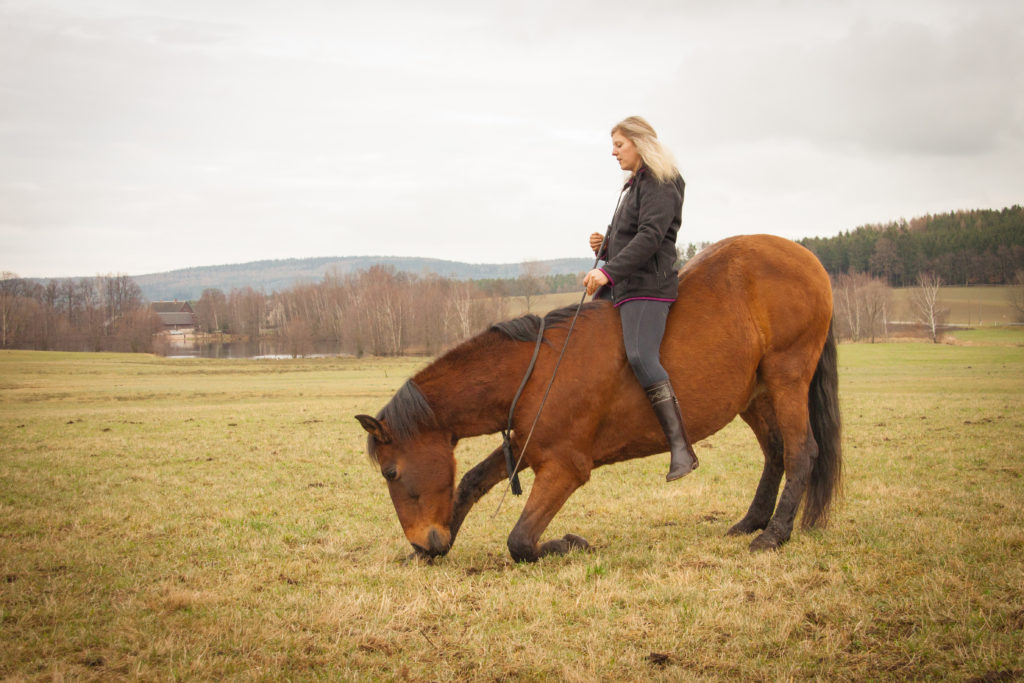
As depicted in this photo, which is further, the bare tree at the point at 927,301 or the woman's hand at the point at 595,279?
the bare tree at the point at 927,301

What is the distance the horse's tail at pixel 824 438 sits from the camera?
5773mm

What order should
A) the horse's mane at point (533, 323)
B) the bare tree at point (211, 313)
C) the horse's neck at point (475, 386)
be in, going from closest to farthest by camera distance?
the horse's neck at point (475, 386) < the horse's mane at point (533, 323) < the bare tree at point (211, 313)

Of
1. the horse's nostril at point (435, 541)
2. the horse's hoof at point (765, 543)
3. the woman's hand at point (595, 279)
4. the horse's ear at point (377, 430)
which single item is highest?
the woman's hand at point (595, 279)

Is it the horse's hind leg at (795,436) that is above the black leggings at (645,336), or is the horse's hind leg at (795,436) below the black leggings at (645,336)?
below

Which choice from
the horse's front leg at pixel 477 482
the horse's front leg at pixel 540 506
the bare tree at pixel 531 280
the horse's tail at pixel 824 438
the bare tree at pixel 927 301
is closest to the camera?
the horse's front leg at pixel 540 506

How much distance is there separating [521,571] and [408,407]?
151 cm

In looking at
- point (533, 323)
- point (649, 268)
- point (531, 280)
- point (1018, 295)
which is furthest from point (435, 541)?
point (1018, 295)

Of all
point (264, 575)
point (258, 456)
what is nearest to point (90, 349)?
point (258, 456)

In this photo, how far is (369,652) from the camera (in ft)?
11.6

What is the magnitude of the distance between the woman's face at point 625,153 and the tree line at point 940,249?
73955 mm

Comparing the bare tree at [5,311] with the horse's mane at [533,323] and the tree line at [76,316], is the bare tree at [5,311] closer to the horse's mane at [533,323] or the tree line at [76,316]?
the tree line at [76,316]

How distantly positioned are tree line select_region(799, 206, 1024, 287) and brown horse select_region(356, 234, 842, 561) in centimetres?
7339

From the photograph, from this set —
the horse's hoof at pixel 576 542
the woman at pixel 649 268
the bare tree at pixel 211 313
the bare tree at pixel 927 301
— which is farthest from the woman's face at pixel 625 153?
the bare tree at pixel 211 313

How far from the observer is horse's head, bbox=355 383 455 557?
5.19 m
